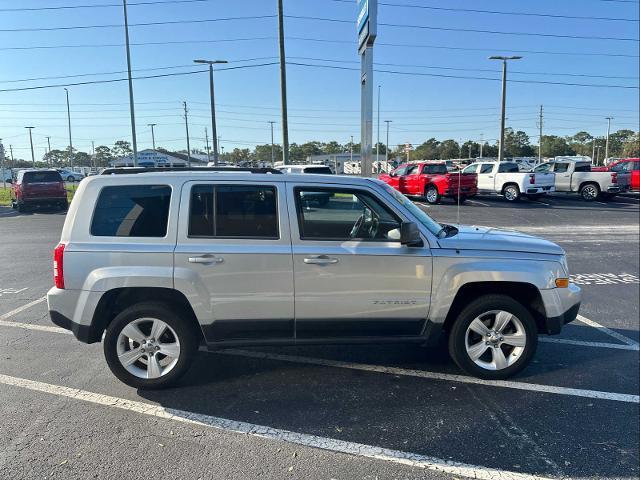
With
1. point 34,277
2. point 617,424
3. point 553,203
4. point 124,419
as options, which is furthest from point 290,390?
point 553,203

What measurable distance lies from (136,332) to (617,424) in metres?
3.73

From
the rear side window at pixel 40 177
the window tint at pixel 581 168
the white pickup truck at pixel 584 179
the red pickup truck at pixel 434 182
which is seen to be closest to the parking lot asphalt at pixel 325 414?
the red pickup truck at pixel 434 182

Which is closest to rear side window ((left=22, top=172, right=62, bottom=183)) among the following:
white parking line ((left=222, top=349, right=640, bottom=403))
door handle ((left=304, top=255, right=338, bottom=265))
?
white parking line ((left=222, top=349, right=640, bottom=403))

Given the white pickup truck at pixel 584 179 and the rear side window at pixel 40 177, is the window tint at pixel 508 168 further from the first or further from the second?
the rear side window at pixel 40 177

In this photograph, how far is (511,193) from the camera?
2100 centimetres

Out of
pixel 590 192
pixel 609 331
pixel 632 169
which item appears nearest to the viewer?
pixel 609 331

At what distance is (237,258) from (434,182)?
57.7ft

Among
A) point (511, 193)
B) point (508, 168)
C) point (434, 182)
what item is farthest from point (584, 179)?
point (434, 182)

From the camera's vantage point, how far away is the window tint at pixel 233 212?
3672 mm

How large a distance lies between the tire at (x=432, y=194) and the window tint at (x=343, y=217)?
16.9 metres

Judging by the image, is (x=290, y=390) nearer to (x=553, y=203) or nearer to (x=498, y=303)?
(x=498, y=303)

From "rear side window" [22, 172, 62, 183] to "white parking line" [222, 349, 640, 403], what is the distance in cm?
1761

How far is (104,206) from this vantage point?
12.1 feet

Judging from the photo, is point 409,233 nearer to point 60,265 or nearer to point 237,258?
point 237,258
